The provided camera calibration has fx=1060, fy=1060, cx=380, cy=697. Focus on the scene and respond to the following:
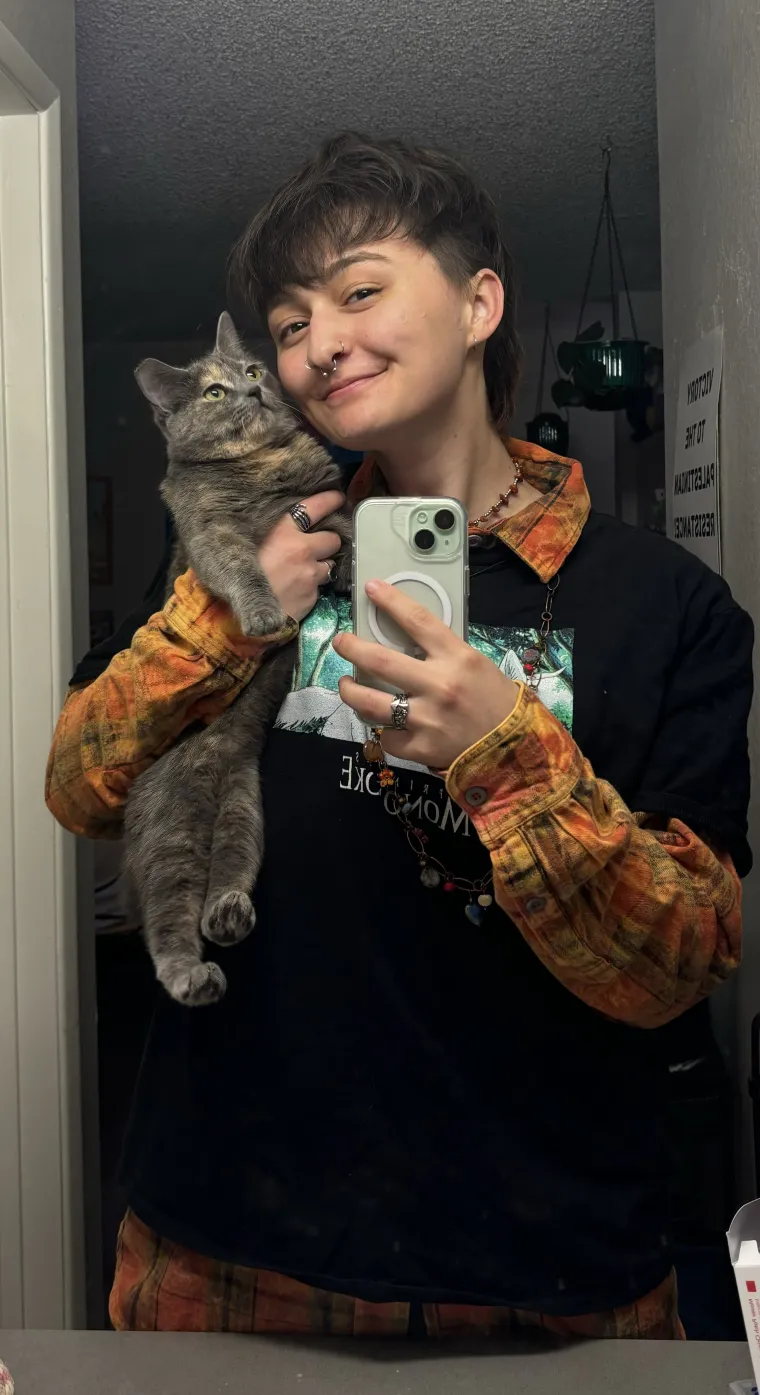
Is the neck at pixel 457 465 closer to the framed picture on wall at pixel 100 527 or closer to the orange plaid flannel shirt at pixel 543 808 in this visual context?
the orange plaid flannel shirt at pixel 543 808

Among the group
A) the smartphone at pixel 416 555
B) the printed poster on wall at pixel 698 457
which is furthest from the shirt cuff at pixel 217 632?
the printed poster on wall at pixel 698 457

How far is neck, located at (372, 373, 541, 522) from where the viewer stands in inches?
25.9

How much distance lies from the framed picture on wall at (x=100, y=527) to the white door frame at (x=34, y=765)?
0.02m

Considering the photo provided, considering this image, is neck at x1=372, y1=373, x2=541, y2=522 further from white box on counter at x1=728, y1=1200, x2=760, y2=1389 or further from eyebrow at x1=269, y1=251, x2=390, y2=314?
white box on counter at x1=728, y1=1200, x2=760, y2=1389

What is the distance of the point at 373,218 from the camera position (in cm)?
63

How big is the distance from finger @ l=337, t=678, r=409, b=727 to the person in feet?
0.29

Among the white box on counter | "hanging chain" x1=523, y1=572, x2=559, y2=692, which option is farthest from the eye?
the white box on counter

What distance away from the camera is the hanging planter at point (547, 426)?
2.47 feet

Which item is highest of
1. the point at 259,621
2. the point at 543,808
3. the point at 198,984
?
the point at 259,621

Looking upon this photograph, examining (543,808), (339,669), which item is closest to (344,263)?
(339,669)

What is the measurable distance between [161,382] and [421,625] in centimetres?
36

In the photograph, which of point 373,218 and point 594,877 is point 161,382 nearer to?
point 373,218

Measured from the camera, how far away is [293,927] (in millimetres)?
647

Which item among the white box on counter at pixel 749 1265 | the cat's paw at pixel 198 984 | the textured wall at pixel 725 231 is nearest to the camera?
the white box on counter at pixel 749 1265
